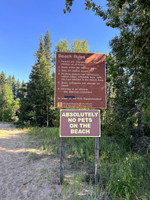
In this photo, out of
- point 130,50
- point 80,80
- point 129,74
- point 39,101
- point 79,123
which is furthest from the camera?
point 39,101

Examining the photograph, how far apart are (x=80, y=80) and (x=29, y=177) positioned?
9.65 feet

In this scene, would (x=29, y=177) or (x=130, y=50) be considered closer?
(x=29, y=177)

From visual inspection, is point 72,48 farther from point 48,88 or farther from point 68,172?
point 68,172

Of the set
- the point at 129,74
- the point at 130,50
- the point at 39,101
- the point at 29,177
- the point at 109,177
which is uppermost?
the point at 130,50

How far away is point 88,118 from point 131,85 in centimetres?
294

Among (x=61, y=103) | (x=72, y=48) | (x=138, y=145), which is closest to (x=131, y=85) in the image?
(x=138, y=145)

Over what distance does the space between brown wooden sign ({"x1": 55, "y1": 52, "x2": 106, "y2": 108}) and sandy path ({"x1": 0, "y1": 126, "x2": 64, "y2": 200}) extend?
2.02 metres

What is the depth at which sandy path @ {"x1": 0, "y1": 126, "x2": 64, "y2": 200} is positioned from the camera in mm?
2812

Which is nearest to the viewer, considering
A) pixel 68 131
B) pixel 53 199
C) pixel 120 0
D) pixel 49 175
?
pixel 53 199

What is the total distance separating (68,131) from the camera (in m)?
3.29

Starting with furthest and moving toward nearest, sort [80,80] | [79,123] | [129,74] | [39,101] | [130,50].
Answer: [39,101], [129,74], [130,50], [80,80], [79,123]

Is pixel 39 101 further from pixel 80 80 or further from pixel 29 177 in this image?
pixel 80 80

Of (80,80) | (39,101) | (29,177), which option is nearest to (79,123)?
(80,80)

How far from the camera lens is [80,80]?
11.3 feet
